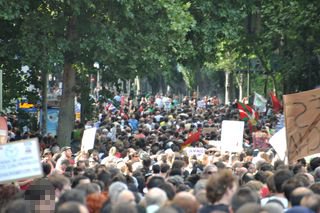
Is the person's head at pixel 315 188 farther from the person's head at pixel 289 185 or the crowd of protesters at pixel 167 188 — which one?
the person's head at pixel 289 185

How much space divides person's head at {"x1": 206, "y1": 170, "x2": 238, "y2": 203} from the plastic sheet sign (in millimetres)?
2513

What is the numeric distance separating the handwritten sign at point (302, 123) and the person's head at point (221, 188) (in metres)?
6.27

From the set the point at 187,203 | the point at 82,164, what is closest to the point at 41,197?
the point at 187,203

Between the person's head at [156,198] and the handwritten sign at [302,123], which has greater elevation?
the handwritten sign at [302,123]

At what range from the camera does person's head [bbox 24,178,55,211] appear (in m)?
10.1

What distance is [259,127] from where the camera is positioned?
33.2m

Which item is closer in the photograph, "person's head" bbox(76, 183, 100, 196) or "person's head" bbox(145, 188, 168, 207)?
"person's head" bbox(145, 188, 168, 207)

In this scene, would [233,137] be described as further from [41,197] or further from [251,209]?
[251,209]

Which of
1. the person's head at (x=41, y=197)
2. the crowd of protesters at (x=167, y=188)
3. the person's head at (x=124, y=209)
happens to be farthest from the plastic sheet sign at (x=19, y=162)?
the person's head at (x=124, y=209)

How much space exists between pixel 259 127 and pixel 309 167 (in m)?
14.8

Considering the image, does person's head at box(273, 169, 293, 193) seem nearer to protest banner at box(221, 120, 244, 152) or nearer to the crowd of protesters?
the crowd of protesters

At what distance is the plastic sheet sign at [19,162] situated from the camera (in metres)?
12.1


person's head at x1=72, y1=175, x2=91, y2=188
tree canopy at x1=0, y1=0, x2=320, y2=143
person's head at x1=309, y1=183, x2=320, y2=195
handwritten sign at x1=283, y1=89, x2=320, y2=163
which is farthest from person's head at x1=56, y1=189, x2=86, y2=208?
tree canopy at x1=0, y1=0, x2=320, y2=143

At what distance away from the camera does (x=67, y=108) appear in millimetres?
30344
